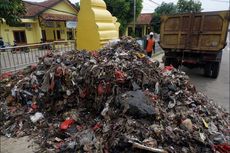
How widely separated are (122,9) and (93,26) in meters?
11.6

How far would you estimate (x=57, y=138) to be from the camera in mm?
3322

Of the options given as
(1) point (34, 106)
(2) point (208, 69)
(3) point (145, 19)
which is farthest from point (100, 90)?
(3) point (145, 19)

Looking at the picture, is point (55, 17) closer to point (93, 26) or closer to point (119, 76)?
point (93, 26)

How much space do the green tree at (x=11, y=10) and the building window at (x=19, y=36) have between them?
1205 cm

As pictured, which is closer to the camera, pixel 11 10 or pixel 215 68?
pixel 11 10

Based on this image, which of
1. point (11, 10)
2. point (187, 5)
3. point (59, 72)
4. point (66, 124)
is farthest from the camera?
point (187, 5)

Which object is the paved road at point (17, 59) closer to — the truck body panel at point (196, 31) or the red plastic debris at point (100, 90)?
the red plastic debris at point (100, 90)

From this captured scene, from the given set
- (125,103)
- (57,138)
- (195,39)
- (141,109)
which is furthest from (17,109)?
(195,39)

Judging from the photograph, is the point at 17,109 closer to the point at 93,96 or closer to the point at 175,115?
the point at 93,96

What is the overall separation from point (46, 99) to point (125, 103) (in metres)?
1.96

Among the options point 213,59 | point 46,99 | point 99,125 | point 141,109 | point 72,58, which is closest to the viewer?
point 141,109

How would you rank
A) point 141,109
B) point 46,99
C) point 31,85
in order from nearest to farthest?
point 141,109 < point 46,99 < point 31,85

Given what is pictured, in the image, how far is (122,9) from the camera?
54.5ft

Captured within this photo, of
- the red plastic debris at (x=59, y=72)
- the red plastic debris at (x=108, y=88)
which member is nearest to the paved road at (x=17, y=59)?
the red plastic debris at (x=59, y=72)
